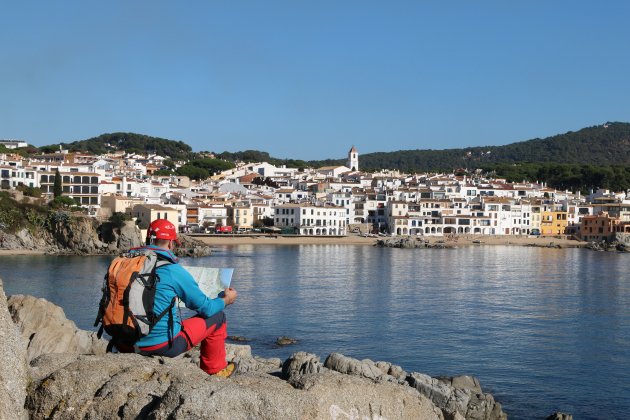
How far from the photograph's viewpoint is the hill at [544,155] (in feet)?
591

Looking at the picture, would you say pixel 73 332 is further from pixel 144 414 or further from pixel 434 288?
pixel 434 288

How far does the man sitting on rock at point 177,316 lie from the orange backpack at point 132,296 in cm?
3

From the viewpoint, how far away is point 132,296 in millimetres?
4453

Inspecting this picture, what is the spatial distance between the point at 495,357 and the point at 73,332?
33.5 feet

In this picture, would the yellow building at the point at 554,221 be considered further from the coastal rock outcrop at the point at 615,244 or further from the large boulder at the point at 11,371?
the large boulder at the point at 11,371

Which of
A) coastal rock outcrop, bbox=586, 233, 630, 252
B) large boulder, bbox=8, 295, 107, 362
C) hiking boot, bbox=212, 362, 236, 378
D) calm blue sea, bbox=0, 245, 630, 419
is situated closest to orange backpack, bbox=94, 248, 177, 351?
hiking boot, bbox=212, 362, 236, 378

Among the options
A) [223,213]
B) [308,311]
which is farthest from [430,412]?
[223,213]

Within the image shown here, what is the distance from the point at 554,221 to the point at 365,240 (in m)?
22.6

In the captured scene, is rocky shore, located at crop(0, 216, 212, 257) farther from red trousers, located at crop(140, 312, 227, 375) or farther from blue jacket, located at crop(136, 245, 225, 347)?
blue jacket, located at crop(136, 245, 225, 347)

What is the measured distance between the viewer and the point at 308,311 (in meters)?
26.6

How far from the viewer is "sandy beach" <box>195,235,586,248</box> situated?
227 ft

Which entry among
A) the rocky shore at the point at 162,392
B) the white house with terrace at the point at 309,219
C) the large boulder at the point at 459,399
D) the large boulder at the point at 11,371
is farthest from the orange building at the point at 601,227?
the large boulder at the point at 11,371

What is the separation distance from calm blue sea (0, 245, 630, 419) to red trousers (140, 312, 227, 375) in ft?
33.6

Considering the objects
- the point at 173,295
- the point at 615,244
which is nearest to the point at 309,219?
the point at 615,244
